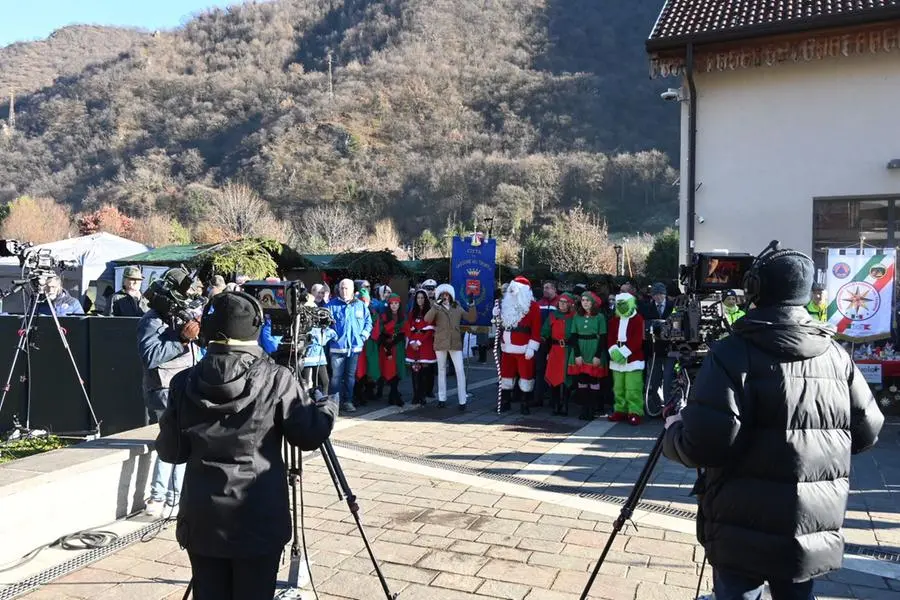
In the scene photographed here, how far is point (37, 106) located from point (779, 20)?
338ft

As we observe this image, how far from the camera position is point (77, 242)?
67.6 ft

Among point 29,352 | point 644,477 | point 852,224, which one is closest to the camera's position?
point 644,477

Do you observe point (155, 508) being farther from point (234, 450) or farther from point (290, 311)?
point (234, 450)

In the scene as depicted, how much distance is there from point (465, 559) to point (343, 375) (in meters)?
5.84

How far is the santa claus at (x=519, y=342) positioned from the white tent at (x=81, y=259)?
13549 mm

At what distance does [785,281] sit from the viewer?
278 centimetres

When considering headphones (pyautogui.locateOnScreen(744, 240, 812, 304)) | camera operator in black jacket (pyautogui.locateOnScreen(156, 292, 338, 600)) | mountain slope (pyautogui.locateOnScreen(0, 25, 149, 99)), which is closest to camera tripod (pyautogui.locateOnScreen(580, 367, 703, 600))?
headphones (pyautogui.locateOnScreen(744, 240, 812, 304))

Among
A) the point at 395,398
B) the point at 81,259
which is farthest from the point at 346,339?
the point at 81,259

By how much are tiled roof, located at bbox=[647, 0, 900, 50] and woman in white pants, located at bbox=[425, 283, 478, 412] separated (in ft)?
18.6

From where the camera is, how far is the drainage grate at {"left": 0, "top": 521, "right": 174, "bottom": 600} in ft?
13.8

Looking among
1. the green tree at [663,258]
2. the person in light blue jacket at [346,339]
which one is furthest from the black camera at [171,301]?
the green tree at [663,258]

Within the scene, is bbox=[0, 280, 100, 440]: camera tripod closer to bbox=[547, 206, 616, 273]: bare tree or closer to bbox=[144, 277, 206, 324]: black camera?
bbox=[144, 277, 206, 324]: black camera

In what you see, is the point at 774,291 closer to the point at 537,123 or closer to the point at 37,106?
the point at 537,123

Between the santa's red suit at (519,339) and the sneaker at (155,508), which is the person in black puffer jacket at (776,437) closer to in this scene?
the sneaker at (155,508)
